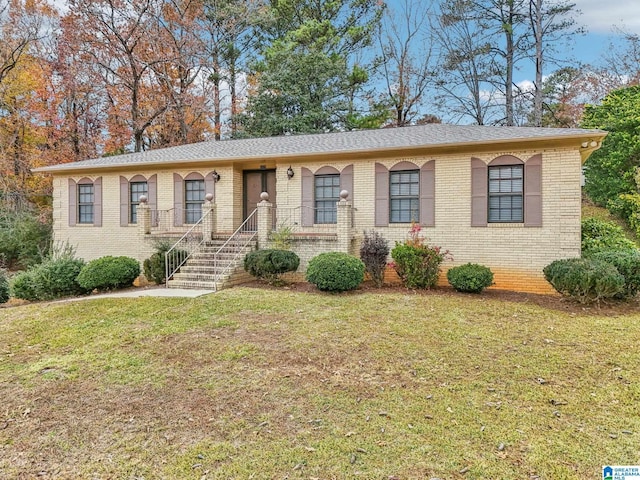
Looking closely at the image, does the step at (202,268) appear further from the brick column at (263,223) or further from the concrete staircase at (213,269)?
the brick column at (263,223)

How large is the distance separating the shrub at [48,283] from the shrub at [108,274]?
0.41 m

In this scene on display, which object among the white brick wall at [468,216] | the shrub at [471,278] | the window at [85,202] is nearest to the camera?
the shrub at [471,278]

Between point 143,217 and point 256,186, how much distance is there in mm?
3631

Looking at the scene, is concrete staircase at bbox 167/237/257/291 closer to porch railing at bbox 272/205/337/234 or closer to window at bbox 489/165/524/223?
porch railing at bbox 272/205/337/234

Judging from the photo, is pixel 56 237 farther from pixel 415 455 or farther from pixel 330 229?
pixel 415 455

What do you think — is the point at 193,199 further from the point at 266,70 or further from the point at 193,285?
the point at 266,70

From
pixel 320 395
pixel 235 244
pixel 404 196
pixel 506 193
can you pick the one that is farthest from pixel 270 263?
pixel 506 193

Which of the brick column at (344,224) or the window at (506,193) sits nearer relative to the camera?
the window at (506,193)

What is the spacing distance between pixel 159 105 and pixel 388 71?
13917 mm

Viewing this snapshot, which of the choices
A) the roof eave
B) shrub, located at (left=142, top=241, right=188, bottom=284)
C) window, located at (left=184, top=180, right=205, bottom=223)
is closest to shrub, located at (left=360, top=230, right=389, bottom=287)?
the roof eave

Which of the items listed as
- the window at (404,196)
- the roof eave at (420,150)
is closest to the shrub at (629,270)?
the roof eave at (420,150)

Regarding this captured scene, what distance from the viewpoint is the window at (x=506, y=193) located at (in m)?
9.78

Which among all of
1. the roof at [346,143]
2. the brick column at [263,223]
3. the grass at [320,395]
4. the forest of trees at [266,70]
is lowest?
the grass at [320,395]

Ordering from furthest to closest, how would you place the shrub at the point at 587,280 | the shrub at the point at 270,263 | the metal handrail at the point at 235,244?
the metal handrail at the point at 235,244 → the shrub at the point at 270,263 → the shrub at the point at 587,280
